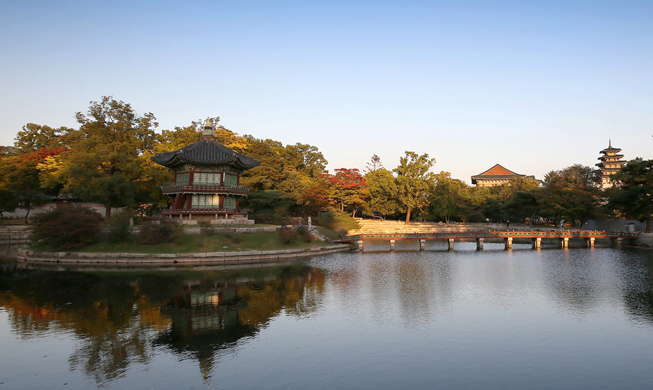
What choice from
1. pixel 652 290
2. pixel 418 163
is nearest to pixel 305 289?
pixel 652 290

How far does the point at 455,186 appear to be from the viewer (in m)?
75.1

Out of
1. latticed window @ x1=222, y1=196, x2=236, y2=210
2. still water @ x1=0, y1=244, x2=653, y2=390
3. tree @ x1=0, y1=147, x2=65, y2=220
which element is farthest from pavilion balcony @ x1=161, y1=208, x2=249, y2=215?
tree @ x1=0, y1=147, x2=65, y2=220

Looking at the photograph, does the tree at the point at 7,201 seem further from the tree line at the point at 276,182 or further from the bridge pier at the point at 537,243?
the bridge pier at the point at 537,243

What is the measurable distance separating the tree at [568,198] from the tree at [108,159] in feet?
199

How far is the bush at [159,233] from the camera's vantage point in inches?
1448

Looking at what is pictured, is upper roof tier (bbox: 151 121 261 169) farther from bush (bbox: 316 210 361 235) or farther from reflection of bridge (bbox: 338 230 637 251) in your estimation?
reflection of bridge (bbox: 338 230 637 251)

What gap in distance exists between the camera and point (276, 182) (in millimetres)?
66688

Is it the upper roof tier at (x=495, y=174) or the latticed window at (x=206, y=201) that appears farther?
the upper roof tier at (x=495, y=174)

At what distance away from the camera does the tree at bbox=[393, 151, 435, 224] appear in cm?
7125

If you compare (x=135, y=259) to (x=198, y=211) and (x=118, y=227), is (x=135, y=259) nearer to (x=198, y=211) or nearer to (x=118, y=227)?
(x=118, y=227)

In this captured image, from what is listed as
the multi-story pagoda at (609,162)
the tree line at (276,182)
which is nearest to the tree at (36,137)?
the tree line at (276,182)

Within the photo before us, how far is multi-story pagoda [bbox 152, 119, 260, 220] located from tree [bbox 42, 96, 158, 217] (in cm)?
430

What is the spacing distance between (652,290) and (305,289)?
2134 cm

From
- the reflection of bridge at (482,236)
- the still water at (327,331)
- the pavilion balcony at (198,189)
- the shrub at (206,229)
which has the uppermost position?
the pavilion balcony at (198,189)
